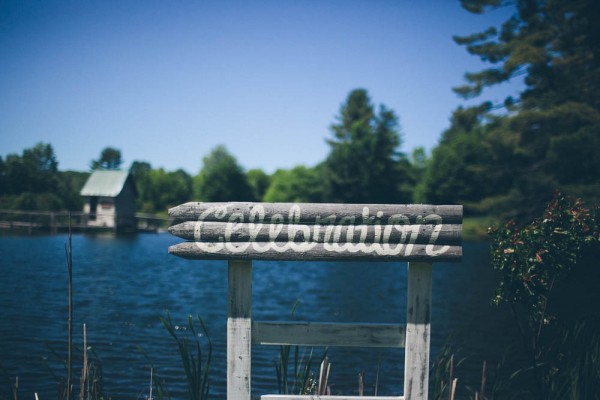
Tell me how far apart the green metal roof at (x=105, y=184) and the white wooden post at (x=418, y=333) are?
52.7m

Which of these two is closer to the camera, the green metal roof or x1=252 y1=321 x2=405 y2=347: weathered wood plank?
x1=252 y1=321 x2=405 y2=347: weathered wood plank

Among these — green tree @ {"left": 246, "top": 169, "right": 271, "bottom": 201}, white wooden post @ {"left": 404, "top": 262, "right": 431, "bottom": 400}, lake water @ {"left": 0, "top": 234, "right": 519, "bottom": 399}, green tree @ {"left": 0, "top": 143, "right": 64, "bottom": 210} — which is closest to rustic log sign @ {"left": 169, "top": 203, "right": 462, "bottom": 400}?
white wooden post @ {"left": 404, "top": 262, "right": 431, "bottom": 400}

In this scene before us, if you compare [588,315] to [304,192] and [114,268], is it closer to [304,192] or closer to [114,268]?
[114,268]

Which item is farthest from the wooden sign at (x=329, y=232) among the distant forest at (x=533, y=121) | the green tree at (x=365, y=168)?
the green tree at (x=365, y=168)

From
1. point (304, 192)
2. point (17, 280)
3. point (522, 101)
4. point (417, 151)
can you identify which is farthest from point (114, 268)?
point (417, 151)

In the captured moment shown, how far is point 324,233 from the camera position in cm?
407

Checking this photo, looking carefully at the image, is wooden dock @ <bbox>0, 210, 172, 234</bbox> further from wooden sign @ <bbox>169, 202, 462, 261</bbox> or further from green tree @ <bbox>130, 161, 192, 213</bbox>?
wooden sign @ <bbox>169, 202, 462, 261</bbox>

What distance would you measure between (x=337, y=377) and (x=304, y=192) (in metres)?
73.9

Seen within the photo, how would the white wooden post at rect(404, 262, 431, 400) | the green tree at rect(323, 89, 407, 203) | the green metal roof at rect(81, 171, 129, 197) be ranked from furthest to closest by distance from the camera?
1. the green tree at rect(323, 89, 407, 203)
2. the green metal roof at rect(81, 171, 129, 197)
3. the white wooden post at rect(404, 262, 431, 400)

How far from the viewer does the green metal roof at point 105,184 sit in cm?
5316

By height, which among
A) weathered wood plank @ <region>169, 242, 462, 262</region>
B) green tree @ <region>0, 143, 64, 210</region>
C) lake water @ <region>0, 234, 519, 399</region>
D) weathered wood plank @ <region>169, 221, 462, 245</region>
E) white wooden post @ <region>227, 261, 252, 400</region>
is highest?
green tree @ <region>0, 143, 64, 210</region>

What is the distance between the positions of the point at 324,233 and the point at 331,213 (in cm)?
17

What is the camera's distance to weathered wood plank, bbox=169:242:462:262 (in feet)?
13.3

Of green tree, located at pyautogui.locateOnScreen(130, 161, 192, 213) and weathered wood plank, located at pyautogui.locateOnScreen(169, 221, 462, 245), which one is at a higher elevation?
green tree, located at pyautogui.locateOnScreen(130, 161, 192, 213)
